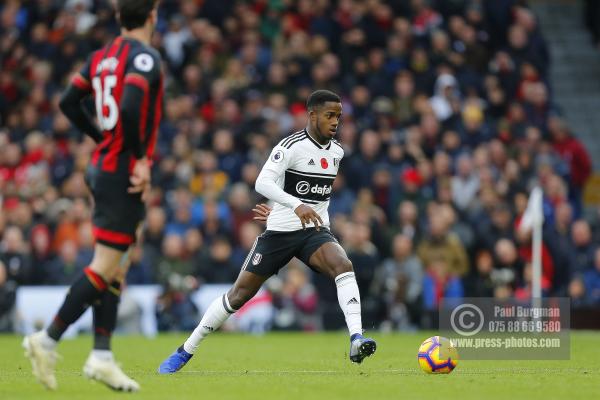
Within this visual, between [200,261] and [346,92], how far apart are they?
5.06 m

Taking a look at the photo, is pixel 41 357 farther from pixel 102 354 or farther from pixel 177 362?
pixel 177 362

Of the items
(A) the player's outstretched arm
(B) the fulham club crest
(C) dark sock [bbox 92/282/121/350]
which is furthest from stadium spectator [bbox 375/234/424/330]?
(C) dark sock [bbox 92/282/121/350]

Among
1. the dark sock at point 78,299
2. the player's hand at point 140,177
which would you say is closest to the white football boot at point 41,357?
the dark sock at point 78,299

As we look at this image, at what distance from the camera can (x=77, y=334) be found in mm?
18578

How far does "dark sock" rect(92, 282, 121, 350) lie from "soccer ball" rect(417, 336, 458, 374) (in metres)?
2.93

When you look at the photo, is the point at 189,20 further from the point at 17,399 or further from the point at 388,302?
the point at 17,399

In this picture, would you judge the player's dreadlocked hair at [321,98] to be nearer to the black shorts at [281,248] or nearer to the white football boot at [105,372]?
the black shorts at [281,248]

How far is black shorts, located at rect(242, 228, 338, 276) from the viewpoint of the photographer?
35.9ft

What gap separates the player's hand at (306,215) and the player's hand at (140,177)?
6.95ft

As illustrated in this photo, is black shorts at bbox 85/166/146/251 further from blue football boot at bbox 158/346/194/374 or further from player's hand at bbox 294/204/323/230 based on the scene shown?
blue football boot at bbox 158/346/194/374

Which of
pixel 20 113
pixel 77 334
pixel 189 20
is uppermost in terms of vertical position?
pixel 189 20

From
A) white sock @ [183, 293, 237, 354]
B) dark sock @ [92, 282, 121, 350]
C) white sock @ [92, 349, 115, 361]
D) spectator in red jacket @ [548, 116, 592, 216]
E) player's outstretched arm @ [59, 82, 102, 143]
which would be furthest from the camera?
spectator in red jacket @ [548, 116, 592, 216]

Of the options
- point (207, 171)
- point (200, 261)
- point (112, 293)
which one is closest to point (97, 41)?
point (207, 171)

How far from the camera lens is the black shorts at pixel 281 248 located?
35.9ft
